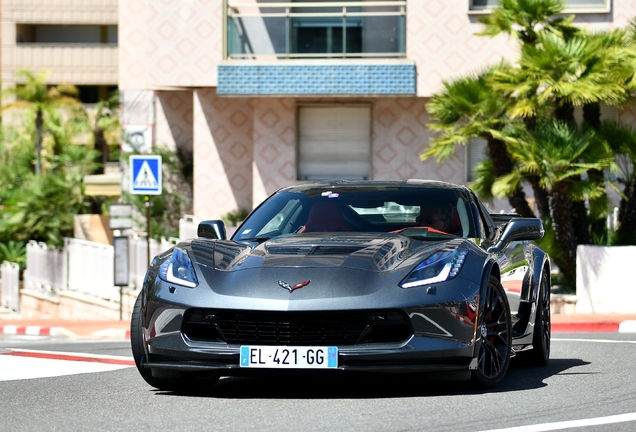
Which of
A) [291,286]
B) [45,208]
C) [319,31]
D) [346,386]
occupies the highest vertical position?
[319,31]

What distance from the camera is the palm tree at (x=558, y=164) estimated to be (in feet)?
55.4

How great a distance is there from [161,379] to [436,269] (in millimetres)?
1796

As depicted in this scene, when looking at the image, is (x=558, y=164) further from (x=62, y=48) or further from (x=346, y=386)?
(x=62, y=48)

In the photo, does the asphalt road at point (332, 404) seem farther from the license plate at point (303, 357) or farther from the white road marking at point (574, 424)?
the license plate at point (303, 357)

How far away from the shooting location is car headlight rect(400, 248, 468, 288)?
24.2ft

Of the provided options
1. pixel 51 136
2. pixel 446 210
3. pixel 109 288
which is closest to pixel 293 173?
pixel 109 288

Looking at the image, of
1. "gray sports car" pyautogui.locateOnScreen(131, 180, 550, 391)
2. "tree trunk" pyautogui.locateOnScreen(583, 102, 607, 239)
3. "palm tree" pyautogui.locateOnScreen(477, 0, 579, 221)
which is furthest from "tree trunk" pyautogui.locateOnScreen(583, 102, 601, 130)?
"gray sports car" pyautogui.locateOnScreen(131, 180, 550, 391)

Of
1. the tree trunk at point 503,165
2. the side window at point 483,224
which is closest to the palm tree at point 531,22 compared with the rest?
the tree trunk at point 503,165

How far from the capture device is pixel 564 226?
693 inches

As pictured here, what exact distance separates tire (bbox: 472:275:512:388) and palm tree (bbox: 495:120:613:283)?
8.90 meters

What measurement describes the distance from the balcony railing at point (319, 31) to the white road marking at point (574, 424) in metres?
17.9

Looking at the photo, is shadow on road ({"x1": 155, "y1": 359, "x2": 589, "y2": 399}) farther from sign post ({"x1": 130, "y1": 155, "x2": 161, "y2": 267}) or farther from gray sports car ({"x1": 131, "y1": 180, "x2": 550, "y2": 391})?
sign post ({"x1": 130, "y1": 155, "x2": 161, "y2": 267})

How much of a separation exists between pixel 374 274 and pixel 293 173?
17.8 metres

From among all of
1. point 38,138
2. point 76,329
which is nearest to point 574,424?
point 76,329
